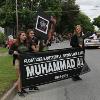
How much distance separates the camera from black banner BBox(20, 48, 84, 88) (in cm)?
1230

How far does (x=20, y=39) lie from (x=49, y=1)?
222 feet

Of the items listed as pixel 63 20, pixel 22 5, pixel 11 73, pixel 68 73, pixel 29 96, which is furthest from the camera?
pixel 63 20

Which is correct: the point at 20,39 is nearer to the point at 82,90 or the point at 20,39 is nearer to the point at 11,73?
the point at 82,90

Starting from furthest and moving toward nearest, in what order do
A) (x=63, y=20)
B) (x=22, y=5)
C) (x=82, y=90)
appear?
(x=63, y=20) → (x=22, y=5) → (x=82, y=90)

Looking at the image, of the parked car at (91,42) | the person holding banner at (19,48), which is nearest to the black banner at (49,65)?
the person holding banner at (19,48)

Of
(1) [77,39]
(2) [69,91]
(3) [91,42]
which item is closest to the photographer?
(2) [69,91]

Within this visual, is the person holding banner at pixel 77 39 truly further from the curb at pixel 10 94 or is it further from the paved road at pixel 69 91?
the curb at pixel 10 94

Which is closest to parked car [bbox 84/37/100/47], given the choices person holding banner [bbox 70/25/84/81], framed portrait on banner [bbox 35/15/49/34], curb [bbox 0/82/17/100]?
person holding banner [bbox 70/25/84/81]

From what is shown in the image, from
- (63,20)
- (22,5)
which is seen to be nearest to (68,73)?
(22,5)

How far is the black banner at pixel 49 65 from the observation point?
1230 centimetres

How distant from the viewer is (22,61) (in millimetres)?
12172

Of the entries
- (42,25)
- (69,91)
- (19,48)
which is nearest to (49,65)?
(69,91)

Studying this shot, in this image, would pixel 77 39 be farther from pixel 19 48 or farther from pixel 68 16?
pixel 68 16

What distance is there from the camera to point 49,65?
1312 cm
